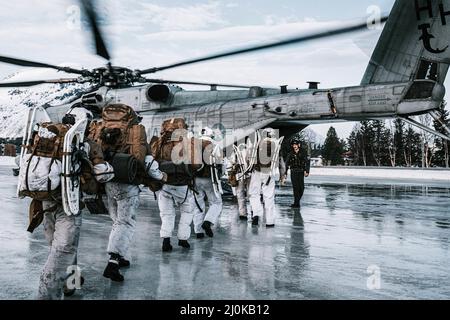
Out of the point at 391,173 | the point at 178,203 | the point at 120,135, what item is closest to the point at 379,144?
the point at 391,173

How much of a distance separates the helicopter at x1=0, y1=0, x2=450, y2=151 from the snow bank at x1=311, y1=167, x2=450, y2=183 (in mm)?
16083

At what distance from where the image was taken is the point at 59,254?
3719 mm

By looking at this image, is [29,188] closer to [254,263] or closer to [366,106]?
[254,263]

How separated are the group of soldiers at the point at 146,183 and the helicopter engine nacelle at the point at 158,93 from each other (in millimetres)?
5748

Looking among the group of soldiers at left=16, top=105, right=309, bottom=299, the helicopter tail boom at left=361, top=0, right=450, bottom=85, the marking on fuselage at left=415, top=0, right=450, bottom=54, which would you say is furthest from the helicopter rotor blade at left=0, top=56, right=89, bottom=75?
the marking on fuselage at left=415, top=0, right=450, bottom=54

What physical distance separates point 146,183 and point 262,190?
3.64 m

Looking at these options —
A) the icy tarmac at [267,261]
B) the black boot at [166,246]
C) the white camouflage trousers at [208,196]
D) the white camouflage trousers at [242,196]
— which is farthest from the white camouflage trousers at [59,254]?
the white camouflage trousers at [242,196]

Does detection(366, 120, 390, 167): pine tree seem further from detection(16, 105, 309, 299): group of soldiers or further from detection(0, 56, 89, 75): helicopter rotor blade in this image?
detection(16, 105, 309, 299): group of soldiers

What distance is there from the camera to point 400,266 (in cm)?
514

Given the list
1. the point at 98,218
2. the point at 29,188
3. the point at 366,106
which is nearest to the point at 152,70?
the point at 98,218

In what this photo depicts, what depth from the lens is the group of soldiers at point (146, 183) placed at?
3826 millimetres

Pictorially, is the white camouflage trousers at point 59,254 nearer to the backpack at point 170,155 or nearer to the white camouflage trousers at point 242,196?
the backpack at point 170,155

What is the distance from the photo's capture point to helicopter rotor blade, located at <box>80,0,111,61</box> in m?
8.39

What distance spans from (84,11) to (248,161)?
4.47 m
